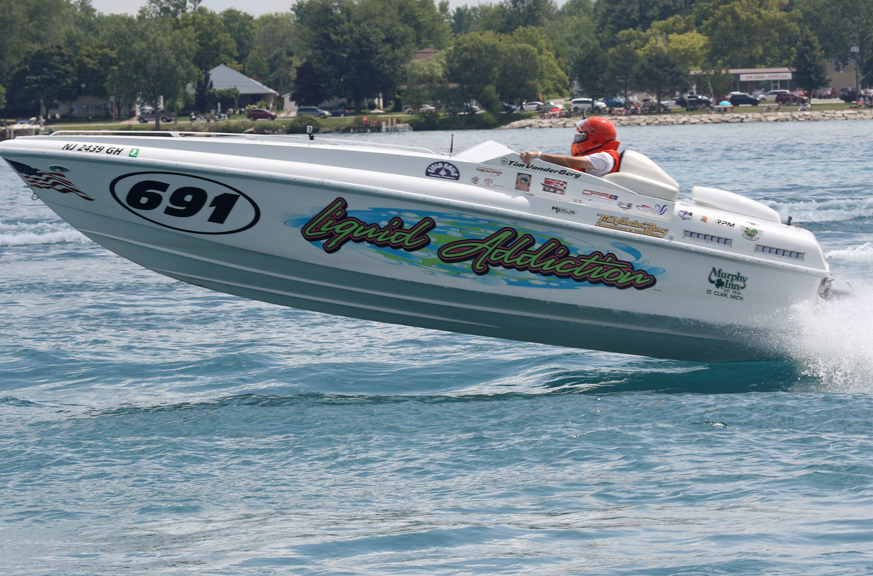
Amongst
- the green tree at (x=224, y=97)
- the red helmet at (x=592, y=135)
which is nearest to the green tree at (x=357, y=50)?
the green tree at (x=224, y=97)

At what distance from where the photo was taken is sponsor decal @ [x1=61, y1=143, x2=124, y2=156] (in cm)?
615

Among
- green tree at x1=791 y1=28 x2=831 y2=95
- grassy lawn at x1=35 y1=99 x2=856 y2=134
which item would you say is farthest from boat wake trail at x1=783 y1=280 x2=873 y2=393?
green tree at x1=791 y1=28 x2=831 y2=95

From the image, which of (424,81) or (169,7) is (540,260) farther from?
(169,7)

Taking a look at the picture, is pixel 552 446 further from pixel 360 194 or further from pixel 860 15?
pixel 860 15

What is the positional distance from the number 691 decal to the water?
1.34 meters

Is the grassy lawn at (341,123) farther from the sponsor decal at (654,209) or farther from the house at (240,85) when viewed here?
the sponsor decal at (654,209)

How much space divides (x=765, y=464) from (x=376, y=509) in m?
2.24

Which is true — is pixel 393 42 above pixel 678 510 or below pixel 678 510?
above

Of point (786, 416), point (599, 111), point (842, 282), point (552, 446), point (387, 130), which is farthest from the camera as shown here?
point (599, 111)

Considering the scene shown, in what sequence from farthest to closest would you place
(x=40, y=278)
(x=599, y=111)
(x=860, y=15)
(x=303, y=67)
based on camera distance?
(x=860, y=15)
(x=303, y=67)
(x=599, y=111)
(x=40, y=278)

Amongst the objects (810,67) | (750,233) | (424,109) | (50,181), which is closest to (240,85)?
(424,109)

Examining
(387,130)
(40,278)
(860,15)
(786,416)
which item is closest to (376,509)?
(786,416)

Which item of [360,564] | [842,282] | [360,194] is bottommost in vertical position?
[360,564]

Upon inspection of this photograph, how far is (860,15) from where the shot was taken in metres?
92.6
